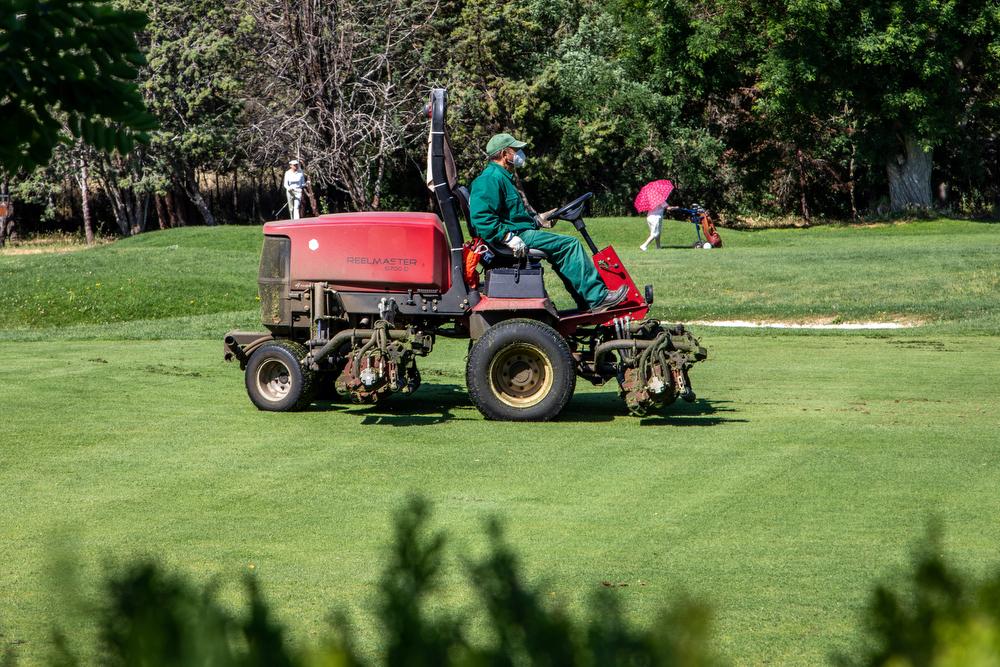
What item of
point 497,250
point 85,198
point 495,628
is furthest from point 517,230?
point 85,198

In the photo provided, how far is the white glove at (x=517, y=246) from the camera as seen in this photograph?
9.96 m

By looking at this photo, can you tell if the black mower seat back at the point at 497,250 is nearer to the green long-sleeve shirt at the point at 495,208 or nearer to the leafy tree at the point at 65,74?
the green long-sleeve shirt at the point at 495,208

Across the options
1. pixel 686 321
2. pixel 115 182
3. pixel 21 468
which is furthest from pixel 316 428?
pixel 115 182

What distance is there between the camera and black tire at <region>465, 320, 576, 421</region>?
9.76m

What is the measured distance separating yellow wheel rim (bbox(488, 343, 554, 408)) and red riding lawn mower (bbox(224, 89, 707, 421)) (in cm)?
1

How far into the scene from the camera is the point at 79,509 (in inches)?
264

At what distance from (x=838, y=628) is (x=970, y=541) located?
155 cm

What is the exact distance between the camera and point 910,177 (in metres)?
43.9

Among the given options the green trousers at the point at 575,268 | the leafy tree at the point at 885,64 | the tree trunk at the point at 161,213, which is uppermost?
the leafy tree at the point at 885,64

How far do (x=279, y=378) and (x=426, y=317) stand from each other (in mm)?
1310

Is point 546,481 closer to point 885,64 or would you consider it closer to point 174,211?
point 885,64

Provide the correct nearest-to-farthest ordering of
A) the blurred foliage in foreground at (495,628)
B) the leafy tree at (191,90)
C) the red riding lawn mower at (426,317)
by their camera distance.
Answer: the blurred foliage in foreground at (495,628), the red riding lawn mower at (426,317), the leafy tree at (191,90)

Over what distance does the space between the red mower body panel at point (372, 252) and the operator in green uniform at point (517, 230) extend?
1.28ft

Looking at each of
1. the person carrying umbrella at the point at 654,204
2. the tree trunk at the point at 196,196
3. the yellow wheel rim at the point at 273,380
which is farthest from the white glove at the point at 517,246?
the tree trunk at the point at 196,196
